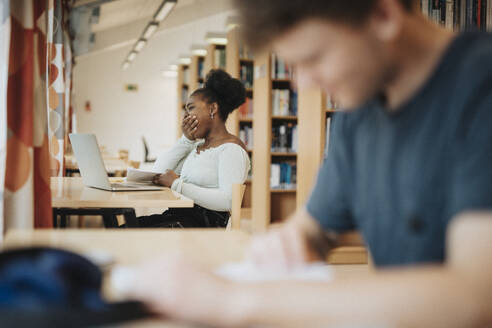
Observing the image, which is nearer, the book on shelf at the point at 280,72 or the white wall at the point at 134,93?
the book on shelf at the point at 280,72

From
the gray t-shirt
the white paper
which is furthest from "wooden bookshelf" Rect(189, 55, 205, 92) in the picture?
the gray t-shirt

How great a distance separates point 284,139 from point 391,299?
4.17m

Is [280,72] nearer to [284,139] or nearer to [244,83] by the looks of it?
[284,139]

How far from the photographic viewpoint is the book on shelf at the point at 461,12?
123 inches

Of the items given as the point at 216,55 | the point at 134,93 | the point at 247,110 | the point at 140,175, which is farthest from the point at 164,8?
the point at 134,93

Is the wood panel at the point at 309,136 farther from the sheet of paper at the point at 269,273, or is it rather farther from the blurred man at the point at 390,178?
the sheet of paper at the point at 269,273

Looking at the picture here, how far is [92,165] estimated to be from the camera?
2.48 metres

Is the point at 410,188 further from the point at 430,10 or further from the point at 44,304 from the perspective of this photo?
the point at 430,10

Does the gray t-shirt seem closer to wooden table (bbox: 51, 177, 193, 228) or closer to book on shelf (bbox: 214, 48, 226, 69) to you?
wooden table (bbox: 51, 177, 193, 228)

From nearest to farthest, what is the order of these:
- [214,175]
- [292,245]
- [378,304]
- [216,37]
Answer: [378,304] → [292,245] → [214,175] → [216,37]

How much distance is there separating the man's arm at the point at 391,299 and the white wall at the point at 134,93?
38.2ft

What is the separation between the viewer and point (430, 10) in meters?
3.35

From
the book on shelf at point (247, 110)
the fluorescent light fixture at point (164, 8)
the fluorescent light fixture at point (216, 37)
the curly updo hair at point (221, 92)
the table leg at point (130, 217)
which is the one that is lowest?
the table leg at point (130, 217)

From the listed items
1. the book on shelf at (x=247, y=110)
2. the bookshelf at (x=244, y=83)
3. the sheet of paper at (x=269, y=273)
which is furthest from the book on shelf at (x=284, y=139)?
the sheet of paper at (x=269, y=273)
